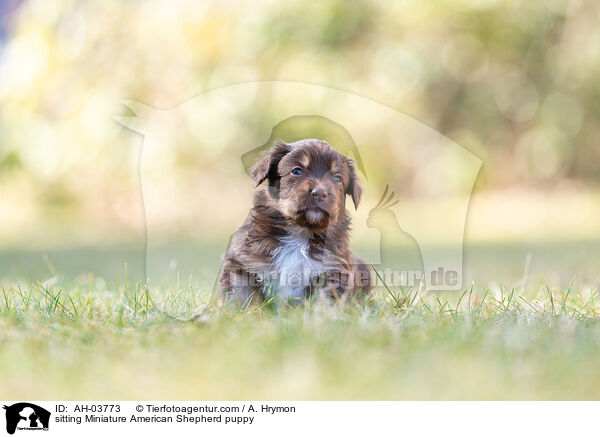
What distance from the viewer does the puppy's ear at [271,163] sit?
14.2ft

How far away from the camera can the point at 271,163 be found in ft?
14.3

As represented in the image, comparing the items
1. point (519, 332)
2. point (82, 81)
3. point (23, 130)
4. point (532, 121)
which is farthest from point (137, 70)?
point (519, 332)

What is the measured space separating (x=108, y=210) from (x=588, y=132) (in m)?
8.25

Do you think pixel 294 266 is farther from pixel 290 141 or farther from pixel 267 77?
pixel 267 77

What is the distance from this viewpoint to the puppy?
414cm

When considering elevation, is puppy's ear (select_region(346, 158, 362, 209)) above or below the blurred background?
below

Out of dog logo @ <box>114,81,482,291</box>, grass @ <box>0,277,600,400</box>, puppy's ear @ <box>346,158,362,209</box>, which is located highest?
dog logo @ <box>114,81,482,291</box>

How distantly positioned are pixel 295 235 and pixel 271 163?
1.50 ft

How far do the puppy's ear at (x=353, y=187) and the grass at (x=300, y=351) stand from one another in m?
0.68

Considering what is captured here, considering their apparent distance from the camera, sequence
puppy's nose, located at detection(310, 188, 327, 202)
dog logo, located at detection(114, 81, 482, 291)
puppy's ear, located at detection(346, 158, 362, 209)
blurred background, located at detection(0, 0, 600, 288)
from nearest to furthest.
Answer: puppy's nose, located at detection(310, 188, 327, 202)
puppy's ear, located at detection(346, 158, 362, 209)
dog logo, located at detection(114, 81, 482, 291)
blurred background, located at detection(0, 0, 600, 288)

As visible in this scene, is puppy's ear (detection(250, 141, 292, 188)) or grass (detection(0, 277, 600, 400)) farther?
puppy's ear (detection(250, 141, 292, 188))
